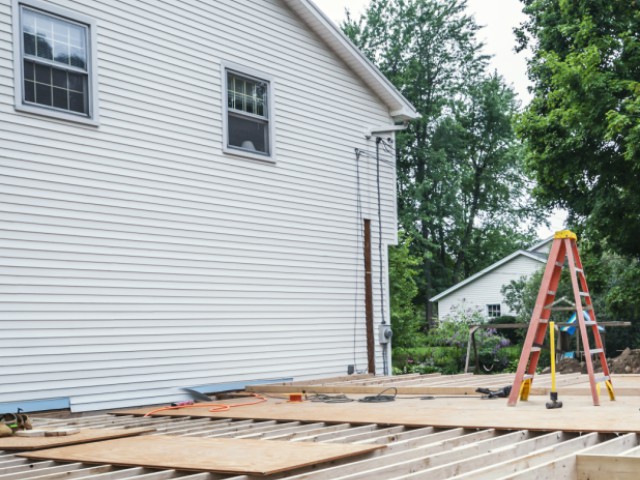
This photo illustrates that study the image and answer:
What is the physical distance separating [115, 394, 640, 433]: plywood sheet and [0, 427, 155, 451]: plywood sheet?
1435 mm

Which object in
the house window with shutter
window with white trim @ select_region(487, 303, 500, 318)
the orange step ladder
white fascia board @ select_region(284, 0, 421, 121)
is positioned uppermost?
white fascia board @ select_region(284, 0, 421, 121)

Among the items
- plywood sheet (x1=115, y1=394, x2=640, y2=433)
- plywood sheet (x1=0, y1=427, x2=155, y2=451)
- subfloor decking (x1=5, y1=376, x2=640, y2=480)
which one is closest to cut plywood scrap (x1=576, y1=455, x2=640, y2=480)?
subfloor decking (x1=5, y1=376, x2=640, y2=480)

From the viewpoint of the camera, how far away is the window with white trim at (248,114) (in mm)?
11195

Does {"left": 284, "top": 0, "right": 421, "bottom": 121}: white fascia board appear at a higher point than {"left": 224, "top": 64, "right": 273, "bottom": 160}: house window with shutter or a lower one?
higher

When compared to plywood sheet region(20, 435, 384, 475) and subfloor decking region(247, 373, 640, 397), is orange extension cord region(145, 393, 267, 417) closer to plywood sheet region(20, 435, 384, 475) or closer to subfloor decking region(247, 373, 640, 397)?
subfloor decking region(247, 373, 640, 397)

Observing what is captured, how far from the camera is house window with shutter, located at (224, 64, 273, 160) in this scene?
1116 centimetres

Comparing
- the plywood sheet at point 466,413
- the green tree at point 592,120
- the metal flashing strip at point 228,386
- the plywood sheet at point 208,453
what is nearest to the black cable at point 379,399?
the plywood sheet at point 466,413

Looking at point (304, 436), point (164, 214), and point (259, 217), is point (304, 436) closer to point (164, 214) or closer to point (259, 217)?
point (164, 214)

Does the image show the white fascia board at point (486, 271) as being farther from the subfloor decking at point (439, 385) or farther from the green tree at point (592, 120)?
the subfloor decking at point (439, 385)

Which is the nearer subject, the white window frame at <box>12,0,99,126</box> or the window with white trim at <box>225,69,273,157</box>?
the white window frame at <box>12,0,99,126</box>

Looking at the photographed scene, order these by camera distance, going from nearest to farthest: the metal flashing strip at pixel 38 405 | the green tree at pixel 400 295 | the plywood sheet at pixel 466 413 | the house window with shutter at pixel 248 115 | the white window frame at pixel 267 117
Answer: the plywood sheet at pixel 466 413 → the metal flashing strip at pixel 38 405 → the white window frame at pixel 267 117 → the house window with shutter at pixel 248 115 → the green tree at pixel 400 295

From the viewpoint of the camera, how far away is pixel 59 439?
19.2 feet

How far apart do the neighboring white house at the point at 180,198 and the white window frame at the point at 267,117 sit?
0.09ft

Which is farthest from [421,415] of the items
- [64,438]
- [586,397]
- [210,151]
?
[210,151]
